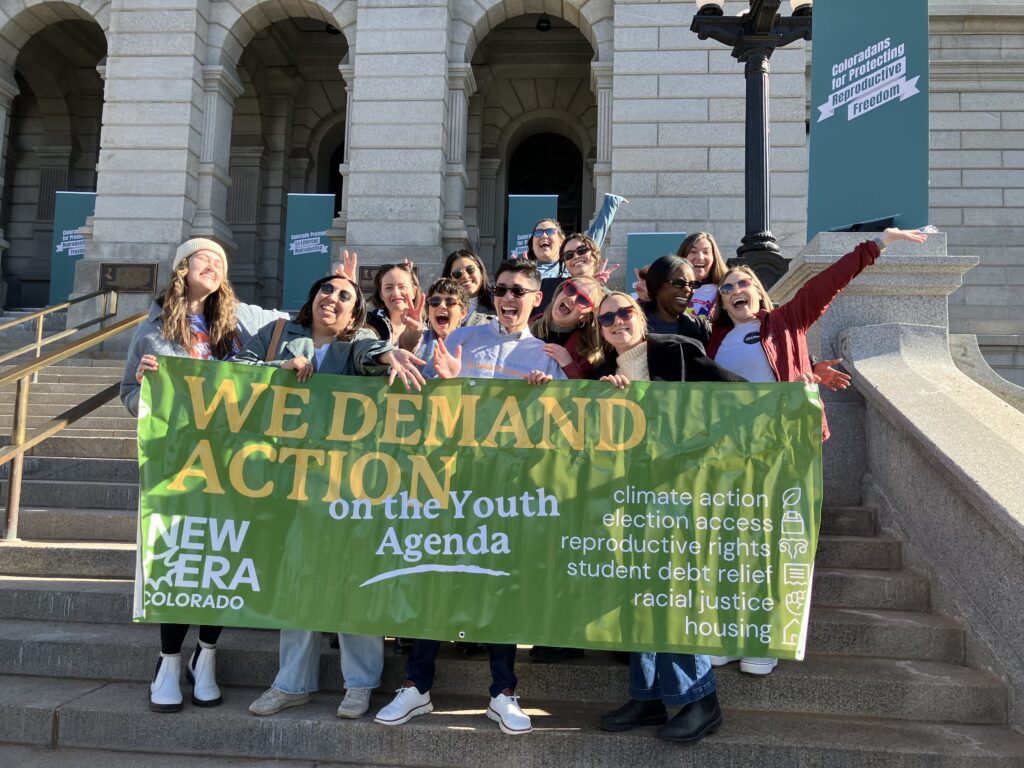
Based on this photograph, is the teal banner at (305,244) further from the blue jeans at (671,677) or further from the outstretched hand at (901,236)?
the blue jeans at (671,677)

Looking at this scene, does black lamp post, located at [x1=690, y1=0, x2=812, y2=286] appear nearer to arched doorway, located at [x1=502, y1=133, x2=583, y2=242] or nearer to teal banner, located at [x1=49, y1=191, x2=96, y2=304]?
arched doorway, located at [x1=502, y1=133, x2=583, y2=242]

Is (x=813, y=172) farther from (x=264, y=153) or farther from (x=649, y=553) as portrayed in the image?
(x=264, y=153)

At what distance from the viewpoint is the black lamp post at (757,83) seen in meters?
8.16

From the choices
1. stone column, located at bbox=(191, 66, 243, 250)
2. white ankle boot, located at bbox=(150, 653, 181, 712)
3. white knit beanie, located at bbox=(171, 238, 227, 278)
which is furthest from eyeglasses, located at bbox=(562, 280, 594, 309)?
stone column, located at bbox=(191, 66, 243, 250)

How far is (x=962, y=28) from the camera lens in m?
15.7

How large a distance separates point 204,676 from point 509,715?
1.47m

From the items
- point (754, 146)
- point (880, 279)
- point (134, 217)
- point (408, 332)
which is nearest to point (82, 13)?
point (134, 217)

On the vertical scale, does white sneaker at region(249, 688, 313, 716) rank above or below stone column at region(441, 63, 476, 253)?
below

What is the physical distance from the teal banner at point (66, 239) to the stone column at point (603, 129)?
30.1 ft

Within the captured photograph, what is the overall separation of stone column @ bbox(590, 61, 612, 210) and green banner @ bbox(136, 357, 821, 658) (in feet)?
33.5

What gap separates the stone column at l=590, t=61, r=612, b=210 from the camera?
13508 millimetres

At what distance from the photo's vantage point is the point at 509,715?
140 inches

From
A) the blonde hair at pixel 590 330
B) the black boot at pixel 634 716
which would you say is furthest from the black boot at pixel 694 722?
the blonde hair at pixel 590 330

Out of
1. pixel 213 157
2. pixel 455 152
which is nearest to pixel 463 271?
pixel 455 152
